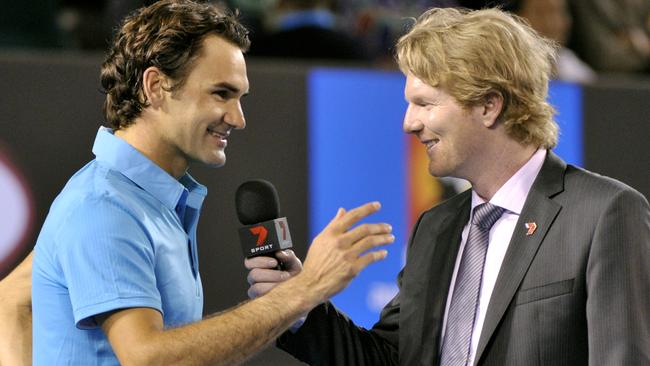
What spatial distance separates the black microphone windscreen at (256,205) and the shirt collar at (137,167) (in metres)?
0.17

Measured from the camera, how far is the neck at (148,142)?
8.96 ft

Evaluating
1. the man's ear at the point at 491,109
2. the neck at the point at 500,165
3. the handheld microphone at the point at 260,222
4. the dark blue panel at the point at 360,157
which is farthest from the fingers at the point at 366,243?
the dark blue panel at the point at 360,157

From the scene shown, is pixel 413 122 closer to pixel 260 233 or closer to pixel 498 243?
pixel 498 243

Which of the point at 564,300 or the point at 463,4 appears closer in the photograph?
the point at 564,300

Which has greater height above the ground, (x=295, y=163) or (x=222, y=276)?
(x=295, y=163)

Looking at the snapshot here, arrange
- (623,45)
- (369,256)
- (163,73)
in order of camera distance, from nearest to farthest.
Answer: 1. (369,256)
2. (163,73)
3. (623,45)

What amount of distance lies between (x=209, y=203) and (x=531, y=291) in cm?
237

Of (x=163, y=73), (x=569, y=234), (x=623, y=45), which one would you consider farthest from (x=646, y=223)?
(x=623, y=45)

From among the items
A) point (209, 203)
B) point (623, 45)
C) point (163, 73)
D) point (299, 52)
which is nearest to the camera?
point (163, 73)

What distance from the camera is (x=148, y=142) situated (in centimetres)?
274

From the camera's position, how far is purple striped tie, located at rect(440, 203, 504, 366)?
2.73 meters

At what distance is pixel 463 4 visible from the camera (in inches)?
255

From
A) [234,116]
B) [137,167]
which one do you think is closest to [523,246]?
[234,116]

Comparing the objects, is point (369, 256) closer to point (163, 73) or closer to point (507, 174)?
point (507, 174)
